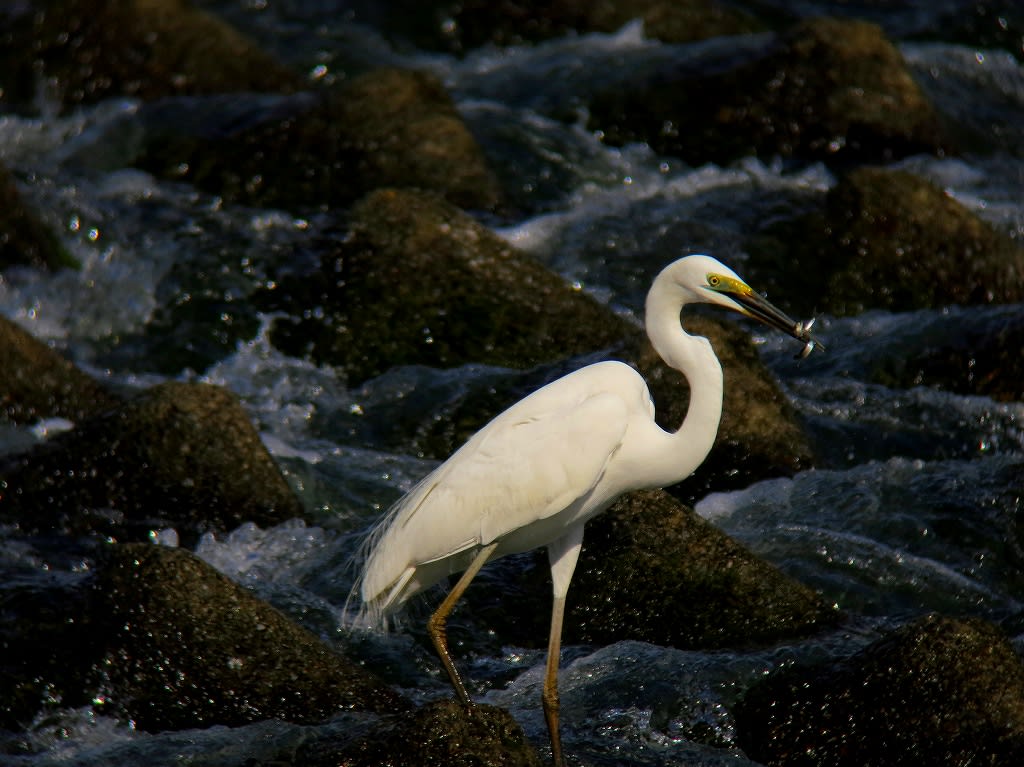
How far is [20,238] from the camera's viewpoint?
25.0 ft

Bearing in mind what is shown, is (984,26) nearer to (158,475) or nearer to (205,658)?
(158,475)

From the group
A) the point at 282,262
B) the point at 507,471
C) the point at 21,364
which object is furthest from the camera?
the point at 282,262

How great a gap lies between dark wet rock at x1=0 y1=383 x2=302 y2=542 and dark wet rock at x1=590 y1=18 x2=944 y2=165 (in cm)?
459

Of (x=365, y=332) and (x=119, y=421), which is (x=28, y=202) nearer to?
→ (x=365, y=332)

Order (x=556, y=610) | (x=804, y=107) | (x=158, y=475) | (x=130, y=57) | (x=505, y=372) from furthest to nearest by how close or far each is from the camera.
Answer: (x=130, y=57) < (x=804, y=107) < (x=505, y=372) < (x=158, y=475) < (x=556, y=610)

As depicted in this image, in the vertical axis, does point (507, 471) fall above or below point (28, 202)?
above

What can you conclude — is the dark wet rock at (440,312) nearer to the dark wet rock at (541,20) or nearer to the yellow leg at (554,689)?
the yellow leg at (554,689)

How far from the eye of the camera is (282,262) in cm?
743

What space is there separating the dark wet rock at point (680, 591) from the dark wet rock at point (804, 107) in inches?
183

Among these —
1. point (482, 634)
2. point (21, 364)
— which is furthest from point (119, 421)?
point (482, 634)

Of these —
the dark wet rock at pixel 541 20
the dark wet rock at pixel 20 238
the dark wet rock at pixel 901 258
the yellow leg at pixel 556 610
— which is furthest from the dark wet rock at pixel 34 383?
the dark wet rock at pixel 541 20

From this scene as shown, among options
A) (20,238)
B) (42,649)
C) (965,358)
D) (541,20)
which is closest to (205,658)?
(42,649)

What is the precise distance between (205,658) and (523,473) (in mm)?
1074

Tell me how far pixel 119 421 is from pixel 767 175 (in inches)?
189
